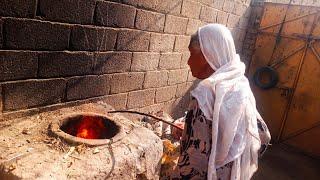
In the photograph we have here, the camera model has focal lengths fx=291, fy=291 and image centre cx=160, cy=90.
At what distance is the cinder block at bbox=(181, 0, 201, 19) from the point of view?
4.83 metres

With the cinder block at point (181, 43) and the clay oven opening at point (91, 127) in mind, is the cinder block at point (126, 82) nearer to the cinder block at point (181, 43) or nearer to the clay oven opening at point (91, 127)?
the clay oven opening at point (91, 127)

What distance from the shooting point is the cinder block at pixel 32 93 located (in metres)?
2.71

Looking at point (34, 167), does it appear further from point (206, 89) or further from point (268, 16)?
point (268, 16)

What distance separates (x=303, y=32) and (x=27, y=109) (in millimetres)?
7119

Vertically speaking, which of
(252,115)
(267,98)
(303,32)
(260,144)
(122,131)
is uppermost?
(303,32)

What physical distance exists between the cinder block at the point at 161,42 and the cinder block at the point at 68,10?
1326mm

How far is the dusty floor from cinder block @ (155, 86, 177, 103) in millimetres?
2559

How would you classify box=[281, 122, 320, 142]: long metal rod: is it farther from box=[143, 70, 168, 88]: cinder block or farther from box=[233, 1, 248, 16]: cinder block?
box=[143, 70, 168, 88]: cinder block

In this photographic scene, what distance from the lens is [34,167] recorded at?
2.14 m

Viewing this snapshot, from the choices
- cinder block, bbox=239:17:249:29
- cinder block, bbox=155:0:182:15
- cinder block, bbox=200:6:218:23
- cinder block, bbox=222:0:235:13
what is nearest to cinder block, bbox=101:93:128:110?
cinder block, bbox=155:0:182:15

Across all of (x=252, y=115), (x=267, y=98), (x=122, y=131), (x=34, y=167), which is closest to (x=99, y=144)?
(x=122, y=131)

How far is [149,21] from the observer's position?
4.11 m

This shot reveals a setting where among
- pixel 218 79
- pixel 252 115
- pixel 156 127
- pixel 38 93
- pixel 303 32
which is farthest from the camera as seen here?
pixel 303 32

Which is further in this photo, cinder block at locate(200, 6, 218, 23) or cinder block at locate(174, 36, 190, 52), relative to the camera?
cinder block at locate(200, 6, 218, 23)
